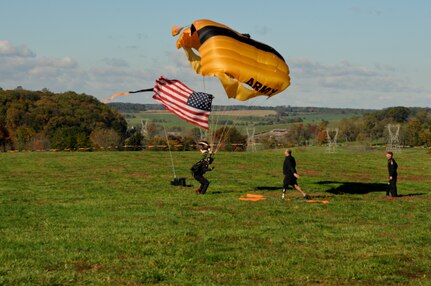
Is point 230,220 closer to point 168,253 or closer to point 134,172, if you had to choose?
point 168,253

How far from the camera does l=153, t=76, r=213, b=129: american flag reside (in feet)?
96.2

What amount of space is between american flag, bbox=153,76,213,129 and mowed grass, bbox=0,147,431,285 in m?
3.53

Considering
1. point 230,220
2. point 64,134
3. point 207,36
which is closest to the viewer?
point 230,220

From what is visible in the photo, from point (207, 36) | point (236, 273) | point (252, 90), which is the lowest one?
point (236, 273)

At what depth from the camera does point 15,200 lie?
2761cm

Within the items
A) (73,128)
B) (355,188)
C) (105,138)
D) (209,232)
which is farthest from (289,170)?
(73,128)

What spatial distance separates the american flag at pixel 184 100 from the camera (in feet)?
96.2

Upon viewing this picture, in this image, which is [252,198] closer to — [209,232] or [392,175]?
[392,175]

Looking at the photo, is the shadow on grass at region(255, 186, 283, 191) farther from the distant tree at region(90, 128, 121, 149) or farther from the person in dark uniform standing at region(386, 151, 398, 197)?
the distant tree at region(90, 128, 121, 149)

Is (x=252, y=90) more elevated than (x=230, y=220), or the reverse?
(x=252, y=90)

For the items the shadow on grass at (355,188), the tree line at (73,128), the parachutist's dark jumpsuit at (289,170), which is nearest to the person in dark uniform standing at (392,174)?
the shadow on grass at (355,188)

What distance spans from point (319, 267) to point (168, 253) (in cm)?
371

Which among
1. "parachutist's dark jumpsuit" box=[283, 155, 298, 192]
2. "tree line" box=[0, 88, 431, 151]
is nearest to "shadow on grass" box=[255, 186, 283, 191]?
"parachutist's dark jumpsuit" box=[283, 155, 298, 192]

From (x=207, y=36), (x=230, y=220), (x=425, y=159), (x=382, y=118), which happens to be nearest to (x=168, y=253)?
(x=230, y=220)
